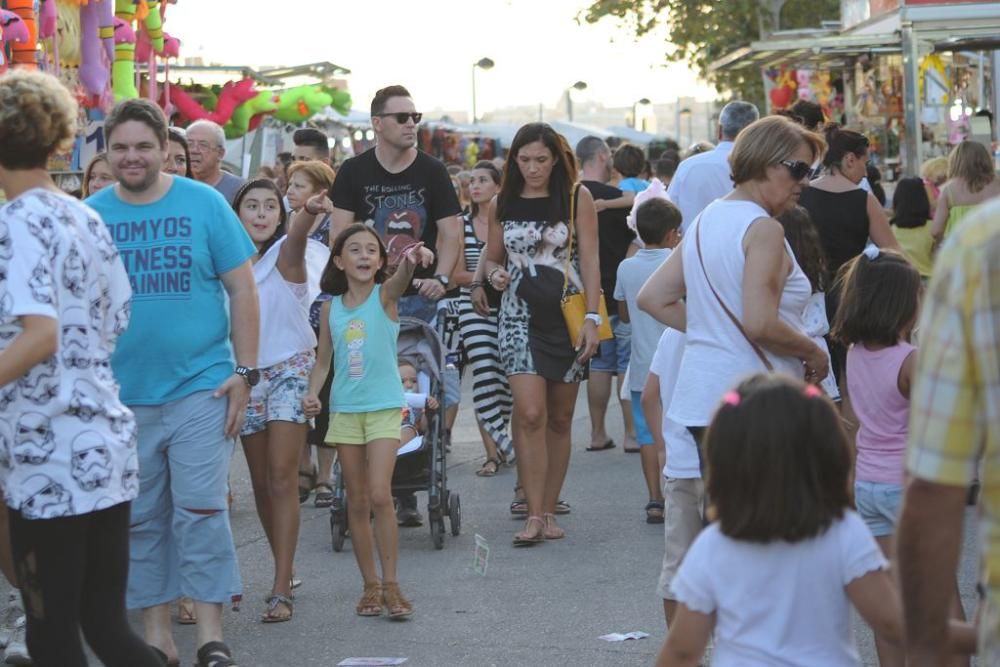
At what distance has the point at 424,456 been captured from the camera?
8109 mm

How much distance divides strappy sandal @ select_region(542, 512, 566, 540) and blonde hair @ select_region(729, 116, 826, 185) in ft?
11.4

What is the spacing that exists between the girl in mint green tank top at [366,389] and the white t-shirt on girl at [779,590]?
360 centimetres

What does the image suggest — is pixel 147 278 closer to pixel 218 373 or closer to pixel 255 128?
pixel 218 373

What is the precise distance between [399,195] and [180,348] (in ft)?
8.12

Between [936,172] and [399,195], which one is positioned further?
[936,172]

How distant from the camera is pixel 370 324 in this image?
677 cm

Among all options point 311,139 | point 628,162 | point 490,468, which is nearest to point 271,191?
point 490,468

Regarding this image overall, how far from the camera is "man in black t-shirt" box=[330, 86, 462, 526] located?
7770 millimetres

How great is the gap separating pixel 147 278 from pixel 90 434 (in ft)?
4.24

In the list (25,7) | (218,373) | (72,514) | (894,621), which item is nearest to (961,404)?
(894,621)

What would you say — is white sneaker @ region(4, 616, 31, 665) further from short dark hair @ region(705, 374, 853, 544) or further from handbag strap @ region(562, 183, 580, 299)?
short dark hair @ region(705, 374, 853, 544)

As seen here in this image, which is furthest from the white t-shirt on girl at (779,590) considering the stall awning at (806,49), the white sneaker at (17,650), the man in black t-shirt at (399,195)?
the stall awning at (806,49)

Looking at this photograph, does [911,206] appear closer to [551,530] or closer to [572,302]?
[572,302]

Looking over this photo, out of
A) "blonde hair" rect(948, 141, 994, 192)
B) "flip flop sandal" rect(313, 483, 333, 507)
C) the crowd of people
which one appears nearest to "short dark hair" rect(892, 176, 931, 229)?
"blonde hair" rect(948, 141, 994, 192)
